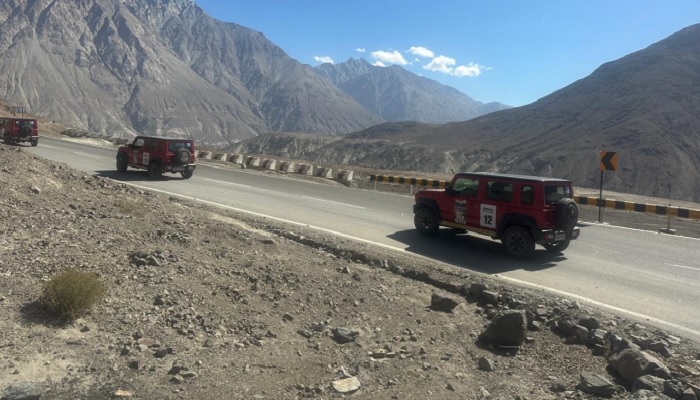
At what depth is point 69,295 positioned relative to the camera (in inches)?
203

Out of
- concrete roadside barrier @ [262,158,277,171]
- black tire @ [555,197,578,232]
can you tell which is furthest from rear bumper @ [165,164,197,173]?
black tire @ [555,197,578,232]

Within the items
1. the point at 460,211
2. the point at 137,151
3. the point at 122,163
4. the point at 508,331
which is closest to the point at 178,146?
the point at 137,151

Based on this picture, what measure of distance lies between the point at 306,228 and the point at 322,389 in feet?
25.3

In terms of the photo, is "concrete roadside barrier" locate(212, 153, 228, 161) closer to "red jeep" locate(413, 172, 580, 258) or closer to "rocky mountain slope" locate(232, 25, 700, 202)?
"red jeep" locate(413, 172, 580, 258)

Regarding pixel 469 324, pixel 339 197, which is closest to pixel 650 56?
pixel 339 197

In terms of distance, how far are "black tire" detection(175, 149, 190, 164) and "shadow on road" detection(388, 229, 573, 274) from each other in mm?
11312

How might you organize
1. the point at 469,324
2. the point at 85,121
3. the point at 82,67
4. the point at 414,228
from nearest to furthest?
the point at 469,324, the point at 414,228, the point at 85,121, the point at 82,67

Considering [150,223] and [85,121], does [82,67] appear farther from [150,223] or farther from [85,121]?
[150,223]

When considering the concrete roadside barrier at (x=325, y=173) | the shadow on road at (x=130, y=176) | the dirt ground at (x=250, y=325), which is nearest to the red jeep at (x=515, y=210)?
the dirt ground at (x=250, y=325)

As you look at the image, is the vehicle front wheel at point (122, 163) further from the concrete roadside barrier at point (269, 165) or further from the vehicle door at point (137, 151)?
the concrete roadside barrier at point (269, 165)

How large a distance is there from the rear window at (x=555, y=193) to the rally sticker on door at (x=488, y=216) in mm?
1117

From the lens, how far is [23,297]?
212 inches

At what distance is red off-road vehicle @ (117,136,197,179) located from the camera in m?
20.3

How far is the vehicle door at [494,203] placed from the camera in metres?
10.8
